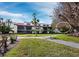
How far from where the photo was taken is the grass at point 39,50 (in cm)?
621

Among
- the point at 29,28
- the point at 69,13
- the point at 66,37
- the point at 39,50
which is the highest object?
the point at 69,13

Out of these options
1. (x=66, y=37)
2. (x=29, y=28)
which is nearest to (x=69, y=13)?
(x=66, y=37)

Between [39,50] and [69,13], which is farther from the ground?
[69,13]

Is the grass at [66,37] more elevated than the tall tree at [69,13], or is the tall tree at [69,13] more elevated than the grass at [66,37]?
the tall tree at [69,13]

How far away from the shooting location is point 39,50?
6242mm

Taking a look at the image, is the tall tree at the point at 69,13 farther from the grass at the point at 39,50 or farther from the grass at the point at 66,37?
the grass at the point at 39,50

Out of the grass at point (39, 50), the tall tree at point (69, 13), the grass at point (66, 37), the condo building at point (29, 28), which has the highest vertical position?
the tall tree at point (69, 13)

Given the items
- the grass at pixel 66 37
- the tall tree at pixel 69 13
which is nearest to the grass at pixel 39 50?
the grass at pixel 66 37

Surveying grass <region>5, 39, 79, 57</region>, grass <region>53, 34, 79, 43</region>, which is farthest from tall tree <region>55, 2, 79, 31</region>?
grass <region>5, 39, 79, 57</region>

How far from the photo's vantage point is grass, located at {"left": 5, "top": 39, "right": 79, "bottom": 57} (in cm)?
621

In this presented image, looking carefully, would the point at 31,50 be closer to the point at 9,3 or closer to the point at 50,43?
the point at 50,43

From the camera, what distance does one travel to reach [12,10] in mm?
6266

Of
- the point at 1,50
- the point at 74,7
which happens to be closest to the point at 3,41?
the point at 1,50

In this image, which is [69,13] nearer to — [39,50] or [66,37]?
[66,37]
